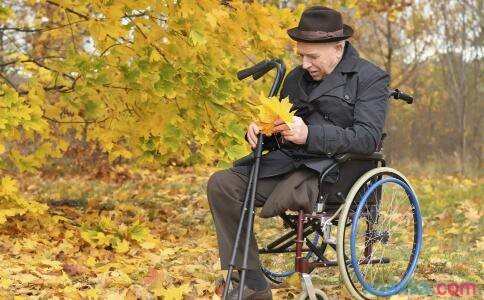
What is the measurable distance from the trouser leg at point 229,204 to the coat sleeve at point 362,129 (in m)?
0.39

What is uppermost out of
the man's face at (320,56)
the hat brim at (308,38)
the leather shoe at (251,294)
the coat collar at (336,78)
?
the hat brim at (308,38)

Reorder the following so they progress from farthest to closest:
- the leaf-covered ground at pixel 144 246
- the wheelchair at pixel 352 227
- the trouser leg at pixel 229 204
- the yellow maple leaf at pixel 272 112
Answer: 1. the leaf-covered ground at pixel 144 246
2. the trouser leg at pixel 229 204
3. the wheelchair at pixel 352 227
4. the yellow maple leaf at pixel 272 112

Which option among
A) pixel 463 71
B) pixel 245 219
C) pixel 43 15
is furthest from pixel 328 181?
pixel 463 71

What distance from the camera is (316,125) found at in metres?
3.11

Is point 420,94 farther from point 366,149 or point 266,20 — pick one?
point 366,149

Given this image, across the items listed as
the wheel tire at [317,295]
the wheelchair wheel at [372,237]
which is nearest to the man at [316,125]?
the wheelchair wheel at [372,237]

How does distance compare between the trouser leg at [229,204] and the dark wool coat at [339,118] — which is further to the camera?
the trouser leg at [229,204]

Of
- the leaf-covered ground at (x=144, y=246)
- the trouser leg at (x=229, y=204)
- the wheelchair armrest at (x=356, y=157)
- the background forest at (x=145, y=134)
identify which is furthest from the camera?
the background forest at (x=145, y=134)

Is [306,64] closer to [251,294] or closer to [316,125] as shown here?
[316,125]

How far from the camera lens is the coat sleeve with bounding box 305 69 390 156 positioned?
307 centimetres

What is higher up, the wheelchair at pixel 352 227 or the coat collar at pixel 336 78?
the coat collar at pixel 336 78

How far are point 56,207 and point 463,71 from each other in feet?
27.1

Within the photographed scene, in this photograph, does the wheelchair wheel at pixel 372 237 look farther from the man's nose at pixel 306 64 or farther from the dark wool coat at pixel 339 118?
the man's nose at pixel 306 64

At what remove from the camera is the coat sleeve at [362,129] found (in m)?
3.07
